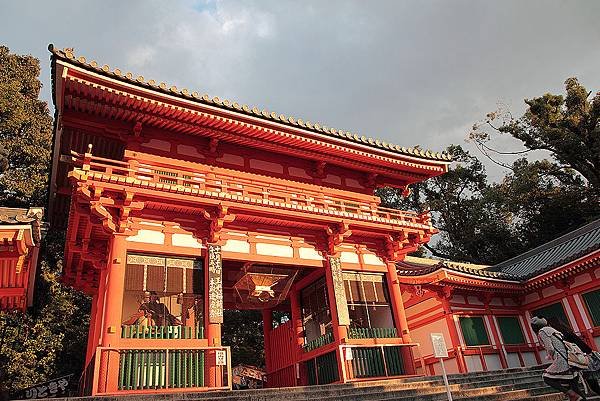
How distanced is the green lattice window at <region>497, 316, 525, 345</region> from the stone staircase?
791cm

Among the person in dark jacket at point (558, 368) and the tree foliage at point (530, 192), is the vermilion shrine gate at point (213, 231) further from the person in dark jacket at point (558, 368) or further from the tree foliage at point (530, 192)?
the tree foliage at point (530, 192)

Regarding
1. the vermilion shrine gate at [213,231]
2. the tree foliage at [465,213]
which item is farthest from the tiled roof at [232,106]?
the tree foliage at [465,213]

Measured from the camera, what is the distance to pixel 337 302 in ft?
40.2

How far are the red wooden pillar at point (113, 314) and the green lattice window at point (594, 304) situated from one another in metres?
16.7

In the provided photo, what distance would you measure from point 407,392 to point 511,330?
38.9ft

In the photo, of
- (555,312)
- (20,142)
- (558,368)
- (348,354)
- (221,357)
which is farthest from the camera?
(20,142)

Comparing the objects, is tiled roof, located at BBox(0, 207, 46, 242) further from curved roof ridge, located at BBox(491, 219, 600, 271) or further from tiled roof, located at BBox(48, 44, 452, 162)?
curved roof ridge, located at BBox(491, 219, 600, 271)

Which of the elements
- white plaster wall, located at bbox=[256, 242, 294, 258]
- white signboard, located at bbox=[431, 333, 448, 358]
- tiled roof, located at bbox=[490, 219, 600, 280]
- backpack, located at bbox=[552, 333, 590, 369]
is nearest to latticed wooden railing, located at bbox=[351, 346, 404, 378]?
white plaster wall, located at bbox=[256, 242, 294, 258]

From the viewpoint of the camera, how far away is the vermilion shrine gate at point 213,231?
984 centimetres

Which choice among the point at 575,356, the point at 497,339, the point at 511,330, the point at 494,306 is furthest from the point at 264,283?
the point at 511,330

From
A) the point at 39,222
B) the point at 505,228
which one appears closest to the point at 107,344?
the point at 39,222

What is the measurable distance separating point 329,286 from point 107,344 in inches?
243

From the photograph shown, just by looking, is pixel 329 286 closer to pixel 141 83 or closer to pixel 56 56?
pixel 141 83

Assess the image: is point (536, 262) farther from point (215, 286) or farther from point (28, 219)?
point (28, 219)
